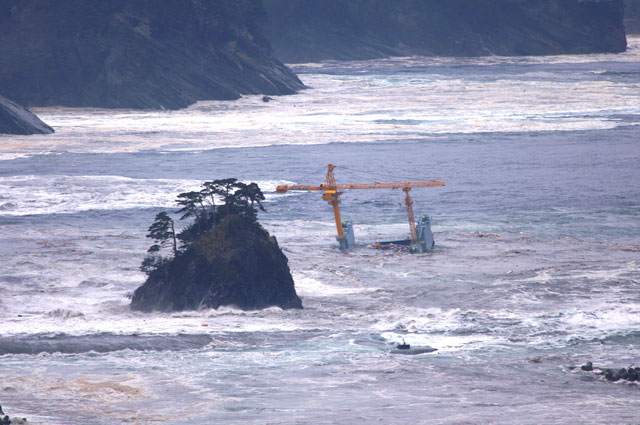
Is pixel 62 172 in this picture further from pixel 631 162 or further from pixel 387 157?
pixel 631 162

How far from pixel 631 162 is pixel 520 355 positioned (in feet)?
191

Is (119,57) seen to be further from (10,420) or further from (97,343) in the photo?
(10,420)

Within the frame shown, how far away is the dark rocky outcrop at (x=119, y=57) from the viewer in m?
164

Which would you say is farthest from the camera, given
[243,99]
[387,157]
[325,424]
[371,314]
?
[243,99]

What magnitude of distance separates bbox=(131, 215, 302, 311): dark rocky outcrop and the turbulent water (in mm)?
1011

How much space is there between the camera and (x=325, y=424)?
32.8m

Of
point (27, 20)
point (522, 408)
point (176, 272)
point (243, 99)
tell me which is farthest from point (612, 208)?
point (27, 20)

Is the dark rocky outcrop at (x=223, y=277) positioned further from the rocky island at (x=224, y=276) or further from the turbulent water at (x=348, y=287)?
the turbulent water at (x=348, y=287)

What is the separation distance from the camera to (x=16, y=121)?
11800 cm

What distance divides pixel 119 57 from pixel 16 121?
169 ft

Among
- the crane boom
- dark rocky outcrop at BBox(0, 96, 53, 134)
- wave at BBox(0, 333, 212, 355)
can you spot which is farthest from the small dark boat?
dark rocky outcrop at BBox(0, 96, 53, 134)

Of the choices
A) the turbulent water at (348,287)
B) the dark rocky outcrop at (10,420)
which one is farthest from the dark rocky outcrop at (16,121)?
the dark rocky outcrop at (10,420)

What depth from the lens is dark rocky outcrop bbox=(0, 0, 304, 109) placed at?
16412 centimetres

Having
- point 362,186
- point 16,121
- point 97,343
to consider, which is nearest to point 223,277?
point 97,343
